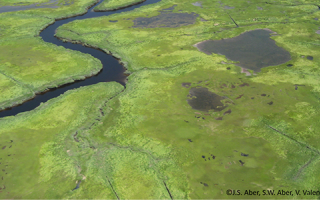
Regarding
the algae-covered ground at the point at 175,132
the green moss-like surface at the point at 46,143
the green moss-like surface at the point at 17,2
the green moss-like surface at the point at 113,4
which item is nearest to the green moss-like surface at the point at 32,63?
the algae-covered ground at the point at 175,132

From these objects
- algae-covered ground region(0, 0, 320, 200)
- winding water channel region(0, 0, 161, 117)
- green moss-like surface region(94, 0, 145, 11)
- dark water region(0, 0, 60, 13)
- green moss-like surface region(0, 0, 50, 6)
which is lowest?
algae-covered ground region(0, 0, 320, 200)

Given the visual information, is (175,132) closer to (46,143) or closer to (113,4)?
(46,143)

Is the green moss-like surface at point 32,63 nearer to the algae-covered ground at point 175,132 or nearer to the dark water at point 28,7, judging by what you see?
the algae-covered ground at point 175,132

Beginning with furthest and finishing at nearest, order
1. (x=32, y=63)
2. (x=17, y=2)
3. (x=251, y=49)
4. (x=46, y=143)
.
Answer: (x=17, y=2) → (x=251, y=49) → (x=32, y=63) → (x=46, y=143)

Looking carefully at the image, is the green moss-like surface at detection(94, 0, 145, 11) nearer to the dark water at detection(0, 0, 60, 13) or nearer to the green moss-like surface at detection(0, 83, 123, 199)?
the dark water at detection(0, 0, 60, 13)

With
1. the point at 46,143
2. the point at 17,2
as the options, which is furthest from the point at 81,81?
the point at 17,2

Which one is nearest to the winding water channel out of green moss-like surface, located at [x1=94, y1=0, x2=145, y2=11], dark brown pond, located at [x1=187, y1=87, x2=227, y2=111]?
dark brown pond, located at [x1=187, y1=87, x2=227, y2=111]
